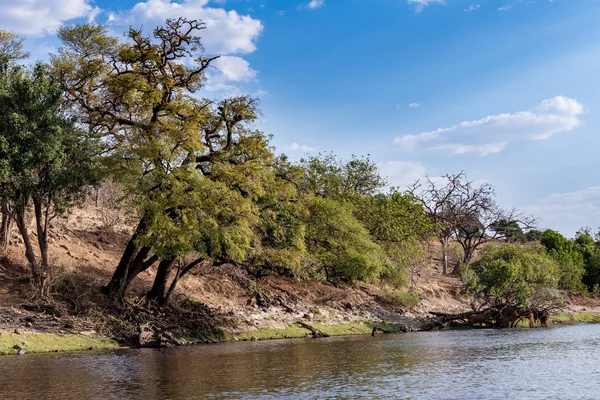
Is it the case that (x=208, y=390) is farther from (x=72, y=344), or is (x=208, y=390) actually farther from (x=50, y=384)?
(x=72, y=344)

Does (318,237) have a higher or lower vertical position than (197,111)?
lower

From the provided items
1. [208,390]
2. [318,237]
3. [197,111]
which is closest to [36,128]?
[197,111]

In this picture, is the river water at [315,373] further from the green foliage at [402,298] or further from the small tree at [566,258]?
the small tree at [566,258]

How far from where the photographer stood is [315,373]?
21.1 m

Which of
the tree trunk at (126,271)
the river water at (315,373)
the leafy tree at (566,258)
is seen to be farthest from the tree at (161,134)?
the leafy tree at (566,258)

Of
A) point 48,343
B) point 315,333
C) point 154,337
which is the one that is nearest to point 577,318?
point 315,333

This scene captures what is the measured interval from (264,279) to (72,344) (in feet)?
74.6

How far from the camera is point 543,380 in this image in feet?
62.0

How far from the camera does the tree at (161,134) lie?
108ft

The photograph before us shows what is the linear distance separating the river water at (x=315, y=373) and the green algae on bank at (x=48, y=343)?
1.64 m

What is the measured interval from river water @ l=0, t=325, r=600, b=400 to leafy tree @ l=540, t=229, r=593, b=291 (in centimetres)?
4741

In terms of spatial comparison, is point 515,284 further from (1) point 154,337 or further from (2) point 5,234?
(2) point 5,234

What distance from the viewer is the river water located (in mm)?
16828

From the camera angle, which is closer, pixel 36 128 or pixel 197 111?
pixel 36 128
